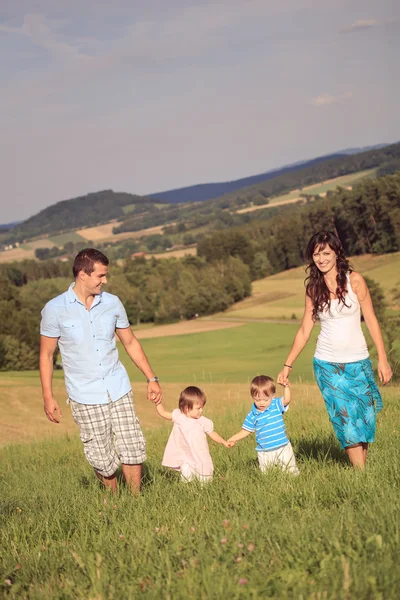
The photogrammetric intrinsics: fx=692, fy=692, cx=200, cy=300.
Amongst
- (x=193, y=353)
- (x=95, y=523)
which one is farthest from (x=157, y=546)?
(x=193, y=353)

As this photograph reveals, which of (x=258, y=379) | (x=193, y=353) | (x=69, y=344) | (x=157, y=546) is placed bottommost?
(x=193, y=353)

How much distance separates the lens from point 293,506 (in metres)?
4.13

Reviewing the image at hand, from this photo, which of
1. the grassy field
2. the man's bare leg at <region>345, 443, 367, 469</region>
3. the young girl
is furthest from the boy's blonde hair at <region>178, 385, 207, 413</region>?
the grassy field

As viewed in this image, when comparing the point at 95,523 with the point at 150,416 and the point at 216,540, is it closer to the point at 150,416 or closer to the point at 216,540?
the point at 216,540

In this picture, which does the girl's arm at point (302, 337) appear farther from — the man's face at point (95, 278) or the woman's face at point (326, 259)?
the man's face at point (95, 278)

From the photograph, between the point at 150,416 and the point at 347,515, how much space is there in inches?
547

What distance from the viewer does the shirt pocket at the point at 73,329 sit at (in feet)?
18.0

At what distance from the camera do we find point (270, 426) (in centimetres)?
553

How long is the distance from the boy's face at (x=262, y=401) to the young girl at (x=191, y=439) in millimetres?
406

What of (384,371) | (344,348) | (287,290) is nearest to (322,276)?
(344,348)

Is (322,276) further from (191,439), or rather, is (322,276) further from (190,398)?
(191,439)

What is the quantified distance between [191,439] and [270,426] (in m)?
0.65

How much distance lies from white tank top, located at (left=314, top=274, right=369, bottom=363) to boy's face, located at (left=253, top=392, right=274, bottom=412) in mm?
563

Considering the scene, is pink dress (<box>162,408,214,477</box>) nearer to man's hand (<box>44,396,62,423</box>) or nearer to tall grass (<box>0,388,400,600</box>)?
tall grass (<box>0,388,400,600</box>)
